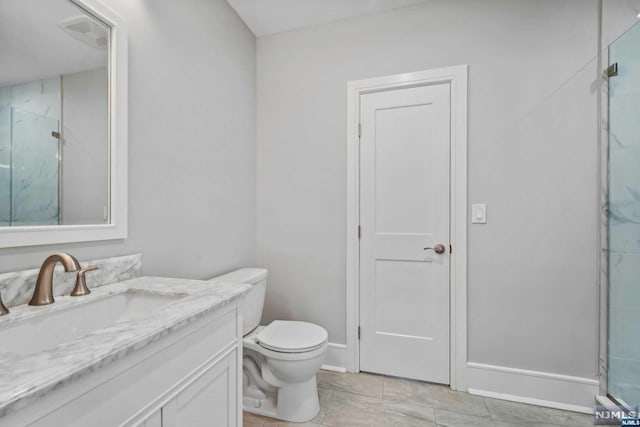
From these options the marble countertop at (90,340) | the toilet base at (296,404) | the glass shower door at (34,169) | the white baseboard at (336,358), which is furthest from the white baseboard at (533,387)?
the glass shower door at (34,169)

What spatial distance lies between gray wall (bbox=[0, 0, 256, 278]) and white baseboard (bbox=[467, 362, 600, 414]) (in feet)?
5.72

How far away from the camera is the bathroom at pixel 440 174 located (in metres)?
1.48

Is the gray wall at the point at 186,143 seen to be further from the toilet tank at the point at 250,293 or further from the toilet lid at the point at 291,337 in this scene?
the toilet lid at the point at 291,337

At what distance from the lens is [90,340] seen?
63cm

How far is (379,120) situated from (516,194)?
3.25 feet

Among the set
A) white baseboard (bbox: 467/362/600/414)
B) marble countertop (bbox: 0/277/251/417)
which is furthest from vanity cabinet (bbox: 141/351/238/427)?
white baseboard (bbox: 467/362/600/414)

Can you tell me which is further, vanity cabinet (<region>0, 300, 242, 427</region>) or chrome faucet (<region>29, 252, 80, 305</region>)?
chrome faucet (<region>29, 252, 80, 305</region>)

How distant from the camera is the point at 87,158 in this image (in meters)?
1.14

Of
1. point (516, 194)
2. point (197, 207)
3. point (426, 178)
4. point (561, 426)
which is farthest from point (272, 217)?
point (561, 426)

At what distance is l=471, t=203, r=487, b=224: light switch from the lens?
1834mm

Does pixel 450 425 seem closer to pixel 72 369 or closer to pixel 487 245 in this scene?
pixel 487 245

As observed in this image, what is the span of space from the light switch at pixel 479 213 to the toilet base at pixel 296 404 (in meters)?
1.37

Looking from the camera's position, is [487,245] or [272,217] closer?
[487,245]

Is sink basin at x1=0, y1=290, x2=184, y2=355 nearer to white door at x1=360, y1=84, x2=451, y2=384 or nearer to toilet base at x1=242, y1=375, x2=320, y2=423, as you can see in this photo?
toilet base at x1=242, y1=375, x2=320, y2=423
